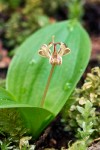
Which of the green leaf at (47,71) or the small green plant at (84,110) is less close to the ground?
the green leaf at (47,71)

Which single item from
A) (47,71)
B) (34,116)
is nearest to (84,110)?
(34,116)

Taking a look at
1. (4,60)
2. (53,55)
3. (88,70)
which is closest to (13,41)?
(4,60)

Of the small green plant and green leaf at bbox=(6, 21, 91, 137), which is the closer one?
the small green plant

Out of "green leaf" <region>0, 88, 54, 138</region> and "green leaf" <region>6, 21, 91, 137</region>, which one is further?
"green leaf" <region>6, 21, 91, 137</region>

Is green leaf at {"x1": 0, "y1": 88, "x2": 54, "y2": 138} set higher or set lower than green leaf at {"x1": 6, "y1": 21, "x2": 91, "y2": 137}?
lower

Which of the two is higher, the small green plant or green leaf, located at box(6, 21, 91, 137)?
green leaf, located at box(6, 21, 91, 137)

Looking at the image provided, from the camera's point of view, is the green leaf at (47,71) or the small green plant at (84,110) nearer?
the small green plant at (84,110)

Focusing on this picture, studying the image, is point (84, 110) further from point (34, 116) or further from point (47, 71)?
point (47, 71)

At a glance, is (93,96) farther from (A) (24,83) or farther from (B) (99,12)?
(B) (99,12)

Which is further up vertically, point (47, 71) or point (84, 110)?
point (47, 71)
